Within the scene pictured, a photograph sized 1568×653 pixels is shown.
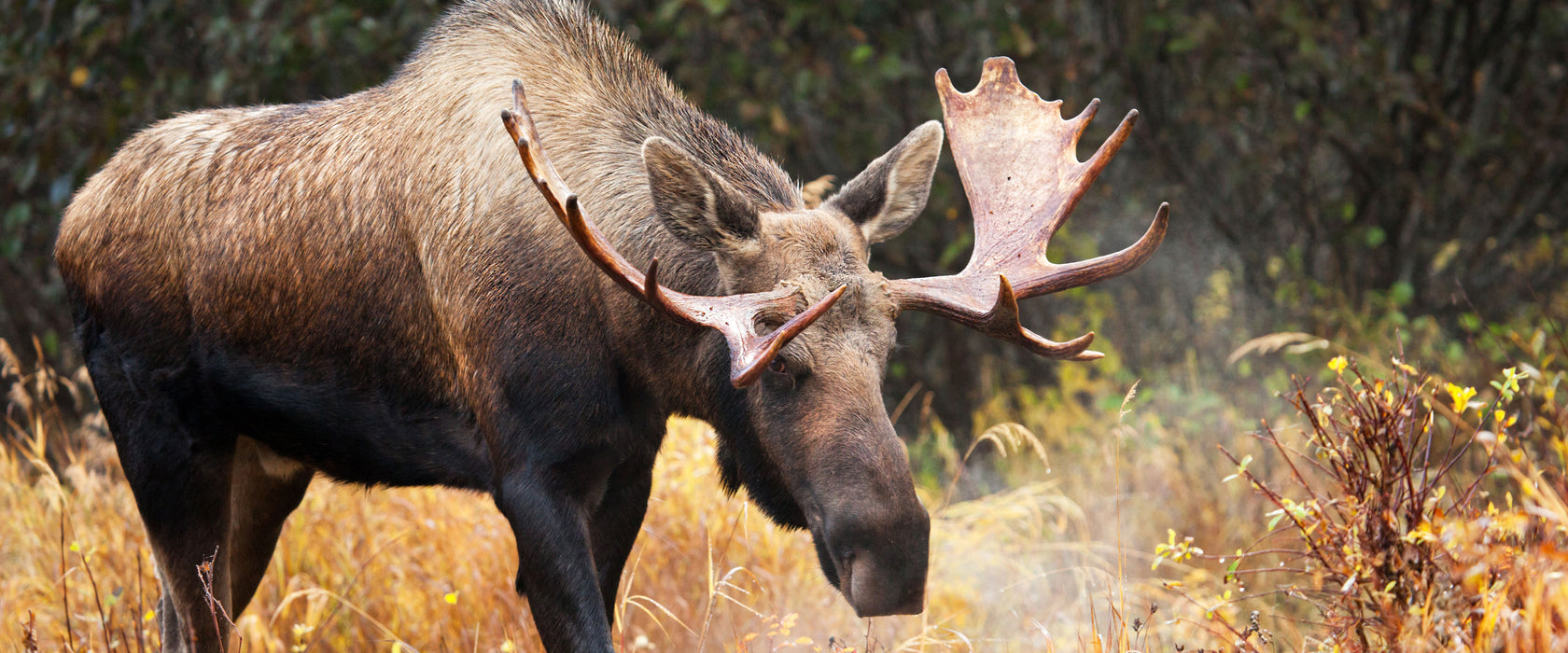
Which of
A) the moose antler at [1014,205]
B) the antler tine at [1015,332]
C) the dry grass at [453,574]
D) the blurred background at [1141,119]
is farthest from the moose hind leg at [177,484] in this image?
the blurred background at [1141,119]

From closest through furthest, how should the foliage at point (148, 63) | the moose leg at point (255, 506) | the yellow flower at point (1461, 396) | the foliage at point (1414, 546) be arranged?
the foliage at point (1414, 546)
the yellow flower at point (1461, 396)
the moose leg at point (255, 506)
the foliage at point (148, 63)

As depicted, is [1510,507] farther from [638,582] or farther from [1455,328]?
[1455,328]

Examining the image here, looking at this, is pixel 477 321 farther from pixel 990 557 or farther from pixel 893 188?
pixel 990 557

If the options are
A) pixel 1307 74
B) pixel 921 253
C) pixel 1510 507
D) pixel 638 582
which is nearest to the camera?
pixel 1510 507

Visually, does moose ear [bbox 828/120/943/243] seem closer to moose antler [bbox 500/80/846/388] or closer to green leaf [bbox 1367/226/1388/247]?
moose antler [bbox 500/80/846/388]

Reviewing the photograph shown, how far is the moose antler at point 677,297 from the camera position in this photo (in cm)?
243

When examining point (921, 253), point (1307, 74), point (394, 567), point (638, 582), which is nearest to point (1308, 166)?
point (1307, 74)

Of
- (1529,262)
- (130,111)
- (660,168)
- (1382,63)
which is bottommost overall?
(660,168)

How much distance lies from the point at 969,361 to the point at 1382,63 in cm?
262

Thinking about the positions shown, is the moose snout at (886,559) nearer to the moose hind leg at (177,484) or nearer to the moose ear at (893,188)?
the moose ear at (893,188)

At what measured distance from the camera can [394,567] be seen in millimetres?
4434

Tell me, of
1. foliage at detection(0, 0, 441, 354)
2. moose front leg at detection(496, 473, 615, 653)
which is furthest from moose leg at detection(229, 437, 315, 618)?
foliage at detection(0, 0, 441, 354)

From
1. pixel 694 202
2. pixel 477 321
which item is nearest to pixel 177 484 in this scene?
pixel 477 321

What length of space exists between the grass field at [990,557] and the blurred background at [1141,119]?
105cm
